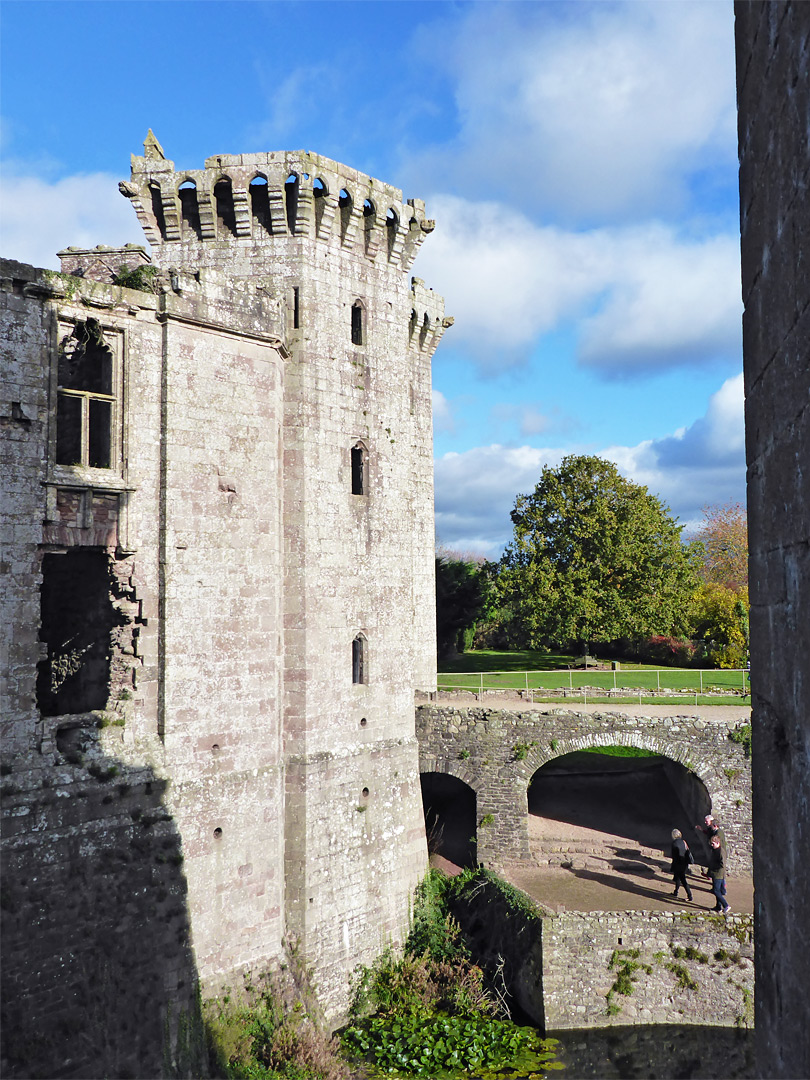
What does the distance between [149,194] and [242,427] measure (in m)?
6.01

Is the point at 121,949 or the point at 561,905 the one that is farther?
the point at 561,905

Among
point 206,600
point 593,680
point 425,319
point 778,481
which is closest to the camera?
point 778,481

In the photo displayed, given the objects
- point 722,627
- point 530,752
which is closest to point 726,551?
point 722,627

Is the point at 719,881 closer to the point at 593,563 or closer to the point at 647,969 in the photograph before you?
the point at 647,969

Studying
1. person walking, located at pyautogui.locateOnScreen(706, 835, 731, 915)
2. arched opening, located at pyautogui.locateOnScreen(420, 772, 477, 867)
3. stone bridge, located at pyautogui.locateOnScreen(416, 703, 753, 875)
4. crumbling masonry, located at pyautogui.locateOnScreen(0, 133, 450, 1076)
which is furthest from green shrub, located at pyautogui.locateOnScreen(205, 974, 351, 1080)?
person walking, located at pyautogui.locateOnScreen(706, 835, 731, 915)

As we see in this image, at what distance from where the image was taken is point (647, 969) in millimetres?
17719

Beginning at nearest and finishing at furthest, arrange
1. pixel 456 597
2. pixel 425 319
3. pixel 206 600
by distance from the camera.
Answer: pixel 206 600, pixel 425 319, pixel 456 597

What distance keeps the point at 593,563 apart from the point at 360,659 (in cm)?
1679

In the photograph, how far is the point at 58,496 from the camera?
45.4 ft

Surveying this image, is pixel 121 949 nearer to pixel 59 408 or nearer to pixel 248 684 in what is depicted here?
pixel 248 684

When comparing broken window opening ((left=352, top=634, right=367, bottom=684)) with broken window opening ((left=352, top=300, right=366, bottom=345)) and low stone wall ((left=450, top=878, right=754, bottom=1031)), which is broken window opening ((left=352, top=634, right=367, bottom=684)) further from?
broken window opening ((left=352, top=300, right=366, bottom=345))

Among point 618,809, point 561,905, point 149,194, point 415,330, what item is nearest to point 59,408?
point 149,194

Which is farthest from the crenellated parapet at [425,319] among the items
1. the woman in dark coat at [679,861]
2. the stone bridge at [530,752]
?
the woman in dark coat at [679,861]

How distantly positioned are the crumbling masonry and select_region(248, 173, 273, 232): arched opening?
0.17ft
